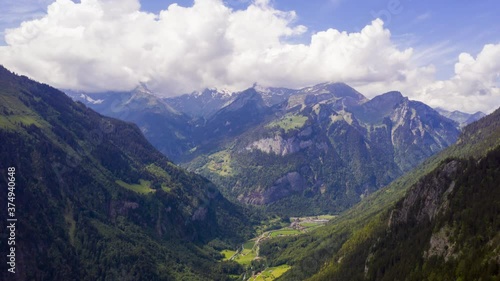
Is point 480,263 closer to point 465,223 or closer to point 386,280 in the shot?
point 465,223

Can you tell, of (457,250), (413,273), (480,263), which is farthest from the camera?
(413,273)

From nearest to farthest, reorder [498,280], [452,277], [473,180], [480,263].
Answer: [498,280] → [480,263] → [452,277] → [473,180]

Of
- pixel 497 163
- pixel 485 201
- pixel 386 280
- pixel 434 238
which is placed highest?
pixel 497 163

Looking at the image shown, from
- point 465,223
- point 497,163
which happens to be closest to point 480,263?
point 465,223

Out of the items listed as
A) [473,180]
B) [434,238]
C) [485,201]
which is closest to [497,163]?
[473,180]

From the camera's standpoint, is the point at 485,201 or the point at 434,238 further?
the point at 434,238

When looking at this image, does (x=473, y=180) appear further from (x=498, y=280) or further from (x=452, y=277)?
(x=498, y=280)

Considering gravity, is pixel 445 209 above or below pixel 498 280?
above

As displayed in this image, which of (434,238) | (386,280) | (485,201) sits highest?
(485,201)

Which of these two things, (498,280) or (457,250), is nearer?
(498,280)
